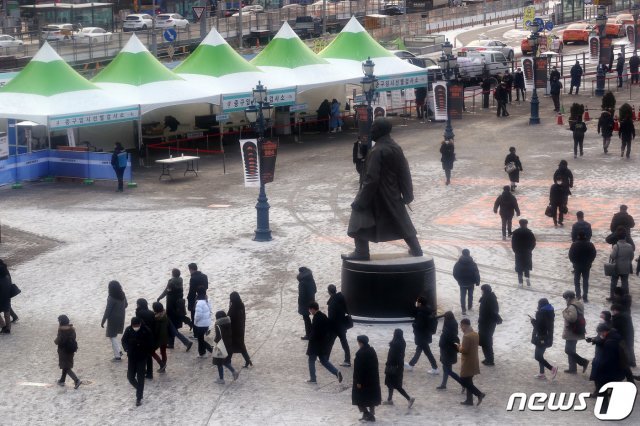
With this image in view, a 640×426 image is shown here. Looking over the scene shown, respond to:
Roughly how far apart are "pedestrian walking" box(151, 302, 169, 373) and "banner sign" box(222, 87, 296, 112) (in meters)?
20.2

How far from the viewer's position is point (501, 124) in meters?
41.7

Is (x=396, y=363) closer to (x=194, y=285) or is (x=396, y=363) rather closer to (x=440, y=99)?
(x=194, y=285)

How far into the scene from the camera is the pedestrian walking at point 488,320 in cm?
1725

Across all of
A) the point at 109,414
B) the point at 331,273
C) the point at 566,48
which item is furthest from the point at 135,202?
the point at 566,48

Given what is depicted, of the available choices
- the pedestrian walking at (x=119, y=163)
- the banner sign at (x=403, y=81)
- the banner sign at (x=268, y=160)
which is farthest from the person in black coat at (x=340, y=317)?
the banner sign at (x=403, y=81)

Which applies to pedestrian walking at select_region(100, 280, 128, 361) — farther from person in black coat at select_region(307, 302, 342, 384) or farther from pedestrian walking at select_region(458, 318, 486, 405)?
pedestrian walking at select_region(458, 318, 486, 405)

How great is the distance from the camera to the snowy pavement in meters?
16.5

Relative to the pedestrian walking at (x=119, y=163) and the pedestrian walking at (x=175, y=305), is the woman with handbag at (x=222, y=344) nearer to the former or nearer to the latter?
the pedestrian walking at (x=175, y=305)

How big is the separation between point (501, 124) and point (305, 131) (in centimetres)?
661

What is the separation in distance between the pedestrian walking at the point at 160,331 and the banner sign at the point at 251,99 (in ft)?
66.2

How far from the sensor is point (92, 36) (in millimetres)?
59500

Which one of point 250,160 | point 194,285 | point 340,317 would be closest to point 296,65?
point 250,160

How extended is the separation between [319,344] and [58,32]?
4935 cm

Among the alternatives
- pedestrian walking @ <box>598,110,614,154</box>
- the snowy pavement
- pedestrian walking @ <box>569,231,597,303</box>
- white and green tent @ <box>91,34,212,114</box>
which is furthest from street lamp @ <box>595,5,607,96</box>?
pedestrian walking @ <box>569,231,597,303</box>
